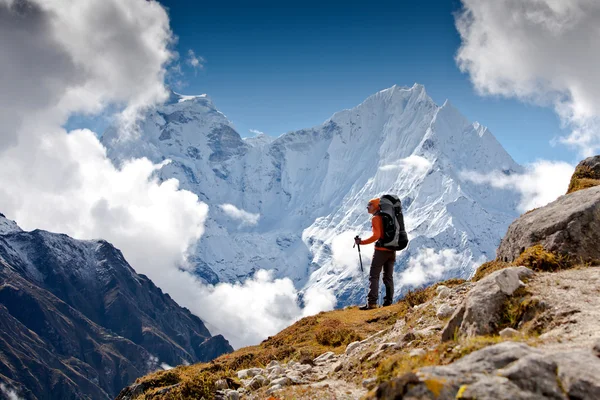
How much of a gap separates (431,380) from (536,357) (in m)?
1.19

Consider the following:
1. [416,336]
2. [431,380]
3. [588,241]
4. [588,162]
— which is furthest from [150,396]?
[588,162]

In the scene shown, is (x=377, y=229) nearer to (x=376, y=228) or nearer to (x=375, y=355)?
(x=376, y=228)

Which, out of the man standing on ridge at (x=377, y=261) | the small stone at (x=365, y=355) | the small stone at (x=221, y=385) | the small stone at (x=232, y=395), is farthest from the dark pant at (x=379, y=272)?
the small stone at (x=232, y=395)

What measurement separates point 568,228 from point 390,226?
29.8ft

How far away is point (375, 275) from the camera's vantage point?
2030 cm

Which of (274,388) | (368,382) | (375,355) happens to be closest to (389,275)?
(375,355)

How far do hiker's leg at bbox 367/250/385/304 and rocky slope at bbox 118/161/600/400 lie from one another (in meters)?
3.39

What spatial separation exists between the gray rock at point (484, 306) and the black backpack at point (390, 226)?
1043 cm

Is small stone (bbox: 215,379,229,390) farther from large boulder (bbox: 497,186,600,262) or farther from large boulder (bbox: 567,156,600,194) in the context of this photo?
large boulder (bbox: 567,156,600,194)

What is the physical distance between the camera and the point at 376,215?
19.8 m

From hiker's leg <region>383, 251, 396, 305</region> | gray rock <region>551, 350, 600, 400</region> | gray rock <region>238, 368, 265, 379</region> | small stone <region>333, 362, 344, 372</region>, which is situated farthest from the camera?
hiker's leg <region>383, 251, 396, 305</region>

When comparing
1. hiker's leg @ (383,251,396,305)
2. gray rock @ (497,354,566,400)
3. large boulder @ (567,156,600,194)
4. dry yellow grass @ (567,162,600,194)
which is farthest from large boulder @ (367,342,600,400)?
hiker's leg @ (383,251,396,305)

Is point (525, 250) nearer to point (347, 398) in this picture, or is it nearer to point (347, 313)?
point (347, 398)

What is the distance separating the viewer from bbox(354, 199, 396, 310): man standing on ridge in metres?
19.7
